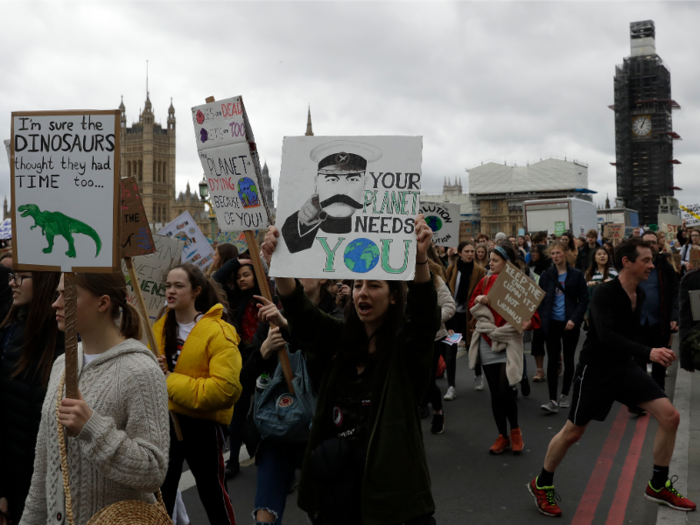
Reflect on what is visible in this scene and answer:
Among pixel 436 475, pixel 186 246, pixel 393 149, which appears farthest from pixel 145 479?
pixel 186 246

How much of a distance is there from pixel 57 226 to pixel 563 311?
642 cm

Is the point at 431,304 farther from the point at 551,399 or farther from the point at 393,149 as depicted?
the point at 551,399

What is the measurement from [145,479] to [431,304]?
1.24 metres

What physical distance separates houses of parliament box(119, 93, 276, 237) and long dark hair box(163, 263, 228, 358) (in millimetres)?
100487

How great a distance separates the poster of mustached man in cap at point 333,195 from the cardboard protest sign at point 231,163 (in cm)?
115

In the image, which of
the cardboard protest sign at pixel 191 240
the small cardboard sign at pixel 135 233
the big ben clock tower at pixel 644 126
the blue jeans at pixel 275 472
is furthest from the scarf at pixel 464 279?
the big ben clock tower at pixel 644 126

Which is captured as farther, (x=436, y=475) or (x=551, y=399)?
(x=551, y=399)

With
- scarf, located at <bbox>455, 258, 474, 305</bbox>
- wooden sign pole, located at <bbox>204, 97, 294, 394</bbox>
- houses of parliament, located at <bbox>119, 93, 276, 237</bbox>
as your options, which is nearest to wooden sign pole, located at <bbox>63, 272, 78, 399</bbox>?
wooden sign pole, located at <bbox>204, 97, 294, 394</bbox>

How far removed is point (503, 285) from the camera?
6133 millimetres

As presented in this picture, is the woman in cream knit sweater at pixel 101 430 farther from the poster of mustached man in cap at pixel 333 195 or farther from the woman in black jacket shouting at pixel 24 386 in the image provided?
the poster of mustached man in cap at pixel 333 195

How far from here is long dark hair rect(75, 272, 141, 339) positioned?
2492 millimetres

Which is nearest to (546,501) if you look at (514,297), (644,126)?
(514,297)

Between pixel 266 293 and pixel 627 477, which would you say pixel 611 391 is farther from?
pixel 266 293

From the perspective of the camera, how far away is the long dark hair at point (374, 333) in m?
2.66
